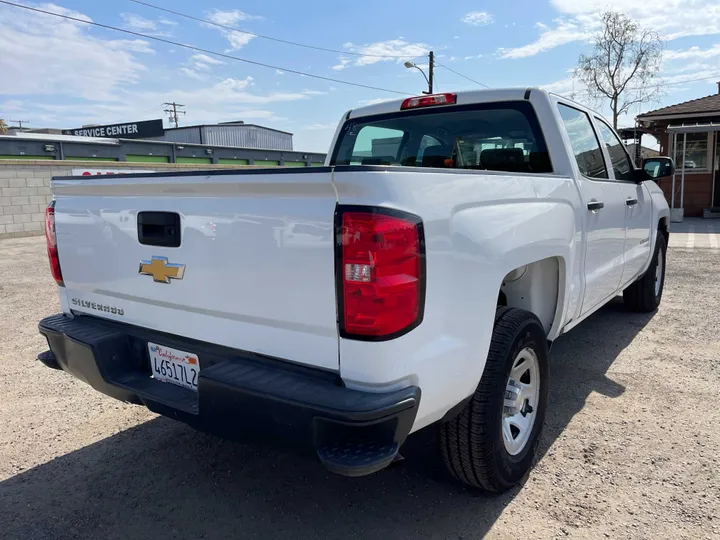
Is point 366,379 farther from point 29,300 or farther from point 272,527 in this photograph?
point 29,300

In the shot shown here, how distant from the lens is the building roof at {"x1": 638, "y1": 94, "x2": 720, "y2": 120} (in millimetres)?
16053

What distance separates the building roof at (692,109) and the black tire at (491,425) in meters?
16.9

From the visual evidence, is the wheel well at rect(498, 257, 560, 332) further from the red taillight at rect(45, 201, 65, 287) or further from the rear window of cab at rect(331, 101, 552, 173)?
the red taillight at rect(45, 201, 65, 287)

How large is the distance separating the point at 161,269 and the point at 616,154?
3.70 m

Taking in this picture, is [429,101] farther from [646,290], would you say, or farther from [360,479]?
[646,290]

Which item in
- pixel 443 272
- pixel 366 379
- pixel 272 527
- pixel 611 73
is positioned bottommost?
pixel 272 527

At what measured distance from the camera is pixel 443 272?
2.00 metres

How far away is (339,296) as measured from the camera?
6.26 feet

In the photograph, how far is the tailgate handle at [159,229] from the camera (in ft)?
7.72

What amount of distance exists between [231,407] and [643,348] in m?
3.93

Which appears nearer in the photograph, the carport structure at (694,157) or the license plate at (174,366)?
the license plate at (174,366)

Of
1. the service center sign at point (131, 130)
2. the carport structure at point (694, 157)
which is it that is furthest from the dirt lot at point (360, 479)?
the service center sign at point (131, 130)

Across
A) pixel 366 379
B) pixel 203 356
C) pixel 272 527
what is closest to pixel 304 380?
pixel 366 379

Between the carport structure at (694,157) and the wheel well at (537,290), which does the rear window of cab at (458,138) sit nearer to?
the wheel well at (537,290)
